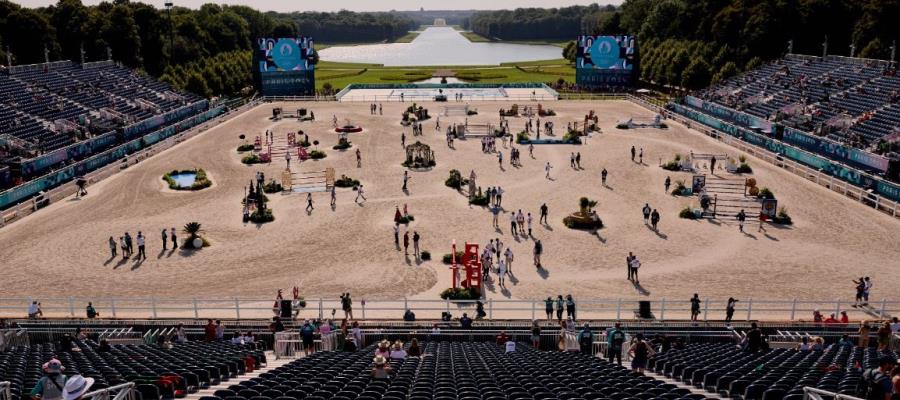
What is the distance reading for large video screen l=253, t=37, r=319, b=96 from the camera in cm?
9050

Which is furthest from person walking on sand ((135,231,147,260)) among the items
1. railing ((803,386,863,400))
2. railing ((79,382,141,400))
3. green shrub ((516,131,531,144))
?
green shrub ((516,131,531,144))

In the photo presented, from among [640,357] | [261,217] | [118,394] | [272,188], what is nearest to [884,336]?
[640,357]

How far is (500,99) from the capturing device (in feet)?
300

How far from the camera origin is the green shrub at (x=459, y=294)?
26250 mm

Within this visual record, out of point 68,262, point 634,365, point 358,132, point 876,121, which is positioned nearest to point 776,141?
point 876,121

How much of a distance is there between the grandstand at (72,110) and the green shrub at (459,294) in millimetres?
30923

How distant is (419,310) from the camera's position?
82.9ft

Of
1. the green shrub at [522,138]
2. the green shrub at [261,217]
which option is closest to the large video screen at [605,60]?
the green shrub at [522,138]

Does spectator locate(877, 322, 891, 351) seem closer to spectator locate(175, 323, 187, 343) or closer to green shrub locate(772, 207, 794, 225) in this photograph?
green shrub locate(772, 207, 794, 225)

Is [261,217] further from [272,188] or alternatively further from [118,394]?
[118,394]

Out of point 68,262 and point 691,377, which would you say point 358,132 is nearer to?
point 68,262

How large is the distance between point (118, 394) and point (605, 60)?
89777 mm

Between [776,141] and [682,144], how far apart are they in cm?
733

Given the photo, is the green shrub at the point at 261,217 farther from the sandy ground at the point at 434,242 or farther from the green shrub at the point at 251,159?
the green shrub at the point at 251,159
